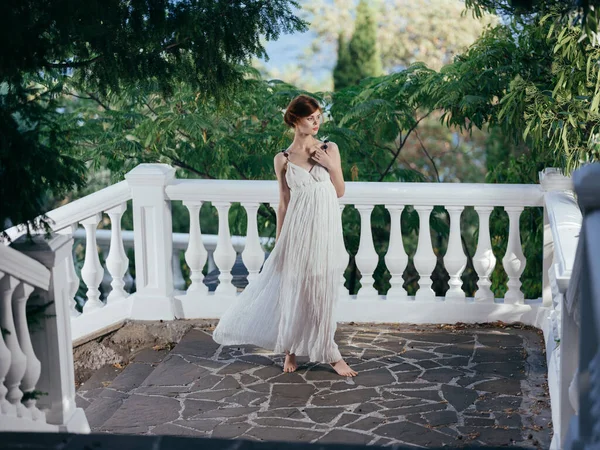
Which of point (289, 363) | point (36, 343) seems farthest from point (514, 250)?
point (36, 343)

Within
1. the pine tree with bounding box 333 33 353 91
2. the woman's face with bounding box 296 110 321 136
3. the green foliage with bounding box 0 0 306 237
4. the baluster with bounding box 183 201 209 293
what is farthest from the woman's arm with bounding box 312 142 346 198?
the pine tree with bounding box 333 33 353 91

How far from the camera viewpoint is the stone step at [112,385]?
5.65 metres

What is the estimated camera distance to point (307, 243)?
5.64 metres

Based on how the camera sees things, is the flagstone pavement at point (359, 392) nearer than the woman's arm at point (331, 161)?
Yes

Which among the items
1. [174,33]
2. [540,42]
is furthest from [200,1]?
[540,42]

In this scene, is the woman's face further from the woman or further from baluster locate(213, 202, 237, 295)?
baluster locate(213, 202, 237, 295)

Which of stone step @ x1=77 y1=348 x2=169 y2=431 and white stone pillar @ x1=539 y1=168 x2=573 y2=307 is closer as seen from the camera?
stone step @ x1=77 y1=348 x2=169 y2=431

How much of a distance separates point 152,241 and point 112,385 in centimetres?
128

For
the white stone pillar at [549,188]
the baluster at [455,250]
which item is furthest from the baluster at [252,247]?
the white stone pillar at [549,188]

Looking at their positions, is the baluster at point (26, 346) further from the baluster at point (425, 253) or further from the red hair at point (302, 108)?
the baluster at point (425, 253)

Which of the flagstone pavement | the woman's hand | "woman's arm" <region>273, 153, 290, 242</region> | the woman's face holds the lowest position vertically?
the flagstone pavement

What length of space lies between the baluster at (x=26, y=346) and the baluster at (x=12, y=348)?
0.03 m

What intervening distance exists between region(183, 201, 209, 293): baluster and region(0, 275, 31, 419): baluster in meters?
3.02

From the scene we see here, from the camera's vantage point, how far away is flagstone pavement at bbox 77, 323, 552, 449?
5.03 meters
